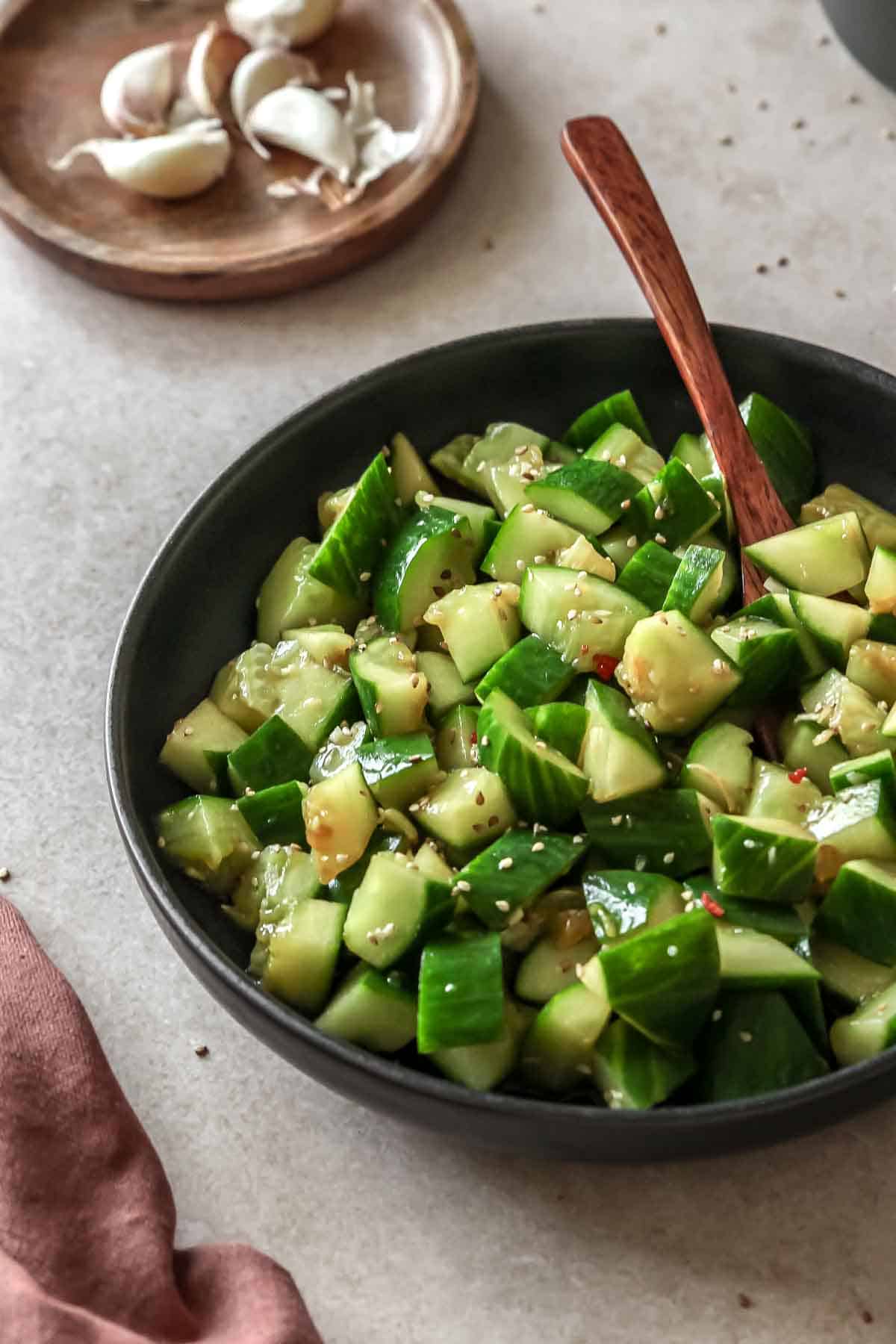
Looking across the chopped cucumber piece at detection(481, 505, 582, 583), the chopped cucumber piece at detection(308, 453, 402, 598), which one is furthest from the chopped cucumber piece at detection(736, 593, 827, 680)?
the chopped cucumber piece at detection(308, 453, 402, 598)

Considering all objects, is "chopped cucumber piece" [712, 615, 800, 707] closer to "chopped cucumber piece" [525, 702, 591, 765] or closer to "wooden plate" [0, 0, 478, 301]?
"chopped cucumber piece" [525, 702, 591, 765]

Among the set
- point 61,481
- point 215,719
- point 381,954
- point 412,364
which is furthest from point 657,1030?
point 61,481

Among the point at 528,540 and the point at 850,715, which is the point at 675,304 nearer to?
the point at 528,540

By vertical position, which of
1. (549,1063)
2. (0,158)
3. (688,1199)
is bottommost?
(688,1199)

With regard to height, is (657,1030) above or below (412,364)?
below

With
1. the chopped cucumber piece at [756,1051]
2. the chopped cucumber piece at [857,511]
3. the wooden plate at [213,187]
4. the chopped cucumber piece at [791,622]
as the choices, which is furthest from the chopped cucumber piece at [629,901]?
the wooden plate at [213,187]

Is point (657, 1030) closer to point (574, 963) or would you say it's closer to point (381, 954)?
point (574, 963)

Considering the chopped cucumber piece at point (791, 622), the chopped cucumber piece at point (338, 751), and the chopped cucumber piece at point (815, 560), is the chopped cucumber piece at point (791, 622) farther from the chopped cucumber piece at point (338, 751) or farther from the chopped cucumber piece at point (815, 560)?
the chopped cucumber piece at point (338, 751)
